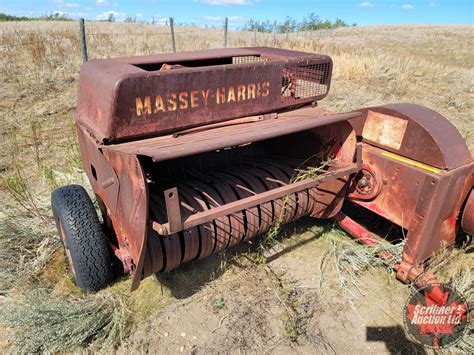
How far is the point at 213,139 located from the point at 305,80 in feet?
4.25

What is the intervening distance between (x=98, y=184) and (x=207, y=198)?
79 centimetres

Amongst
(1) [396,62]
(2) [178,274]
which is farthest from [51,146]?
(1) [396,62]

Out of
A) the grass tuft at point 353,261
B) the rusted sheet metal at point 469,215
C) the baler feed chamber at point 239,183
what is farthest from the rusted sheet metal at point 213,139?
the grass tuft at point 353,261

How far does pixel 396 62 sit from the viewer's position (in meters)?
11.6

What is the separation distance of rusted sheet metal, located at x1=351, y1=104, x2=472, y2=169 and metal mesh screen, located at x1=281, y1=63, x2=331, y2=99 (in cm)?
44

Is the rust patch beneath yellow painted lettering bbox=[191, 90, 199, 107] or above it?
beneath

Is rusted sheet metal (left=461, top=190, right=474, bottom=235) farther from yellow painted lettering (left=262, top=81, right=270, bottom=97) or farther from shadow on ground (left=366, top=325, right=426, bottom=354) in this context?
yellow painted lettering (left=262, top=81, right=270, bottom=97)

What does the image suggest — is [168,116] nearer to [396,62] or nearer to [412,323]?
[412,323]

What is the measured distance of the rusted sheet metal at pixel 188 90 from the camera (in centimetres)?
211

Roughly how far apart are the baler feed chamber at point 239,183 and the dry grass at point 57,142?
1.47 feet

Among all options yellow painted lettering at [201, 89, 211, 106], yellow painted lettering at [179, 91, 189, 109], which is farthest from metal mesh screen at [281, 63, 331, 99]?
yellow painted lettering at [179, 91, 189, 109]

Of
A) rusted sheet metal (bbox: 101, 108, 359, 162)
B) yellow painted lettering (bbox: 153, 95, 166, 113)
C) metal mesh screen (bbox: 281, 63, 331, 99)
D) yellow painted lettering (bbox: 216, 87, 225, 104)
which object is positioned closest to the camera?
rusted sheet metal (bbox: 101, 108, 359, 162)

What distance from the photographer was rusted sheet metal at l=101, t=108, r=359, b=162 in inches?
70.2

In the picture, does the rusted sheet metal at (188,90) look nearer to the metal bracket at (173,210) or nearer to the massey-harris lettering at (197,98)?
the massey-harris lettering at (197,98)
